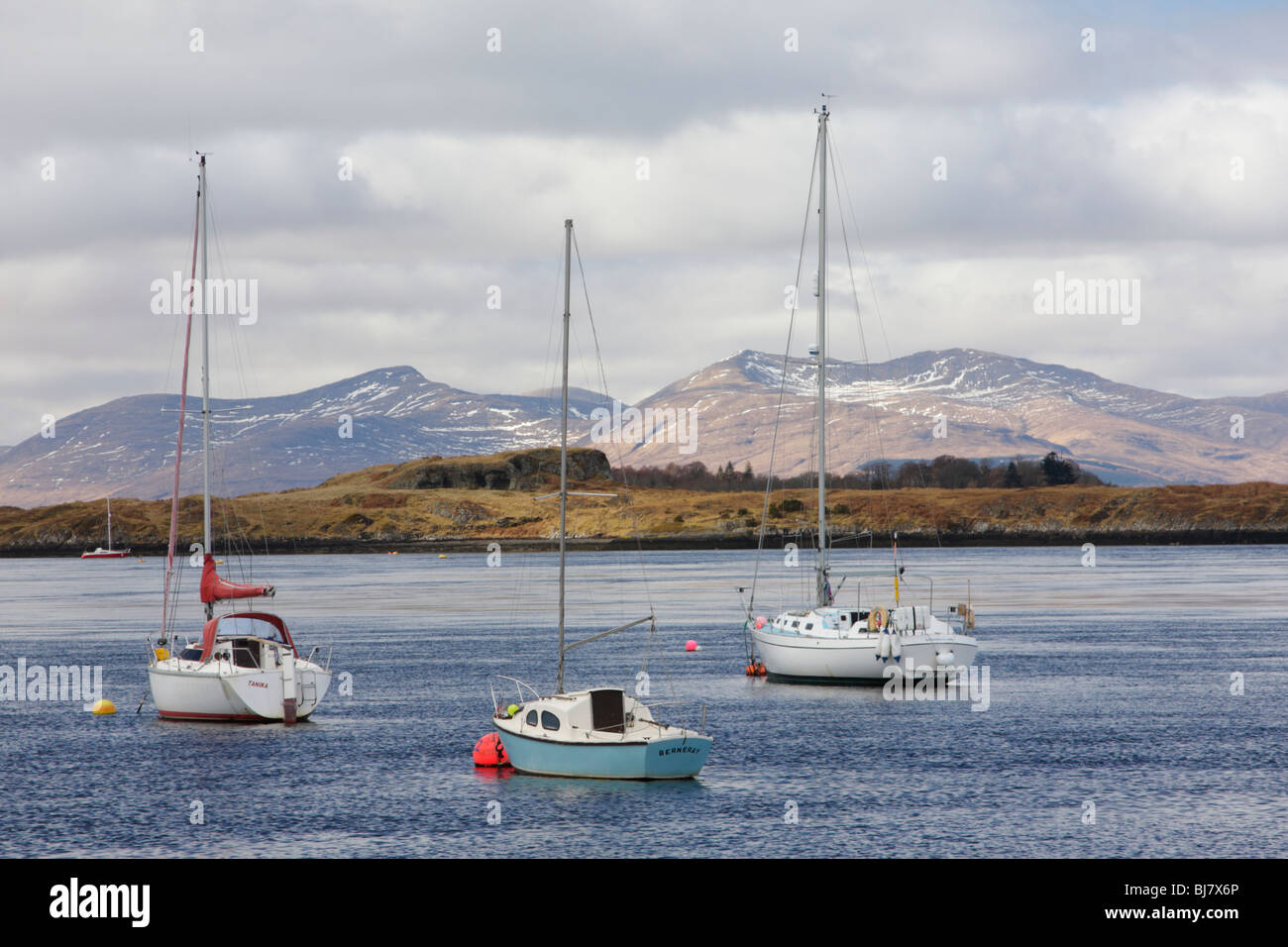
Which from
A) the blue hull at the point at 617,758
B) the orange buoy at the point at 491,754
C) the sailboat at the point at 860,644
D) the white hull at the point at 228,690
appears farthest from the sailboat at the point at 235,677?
the sailboat at the point at 860,644

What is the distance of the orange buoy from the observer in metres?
46.5

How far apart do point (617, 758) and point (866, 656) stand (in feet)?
78.1

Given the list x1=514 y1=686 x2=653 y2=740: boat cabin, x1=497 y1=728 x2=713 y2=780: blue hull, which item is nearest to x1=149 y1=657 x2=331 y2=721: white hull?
x1=497 y1=728 x2=713 y2=780: blue hull

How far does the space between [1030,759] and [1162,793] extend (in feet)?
21.6

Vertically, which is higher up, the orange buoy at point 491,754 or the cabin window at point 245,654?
the cabin window at point 245,654

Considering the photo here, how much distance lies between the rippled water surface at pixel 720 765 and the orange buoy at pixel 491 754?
0.54m

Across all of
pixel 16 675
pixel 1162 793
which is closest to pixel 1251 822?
pixel 1162 793

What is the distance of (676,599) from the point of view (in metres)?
137

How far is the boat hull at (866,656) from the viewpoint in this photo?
63625mm

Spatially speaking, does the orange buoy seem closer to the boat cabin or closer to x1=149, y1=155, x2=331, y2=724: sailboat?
the boat cabin

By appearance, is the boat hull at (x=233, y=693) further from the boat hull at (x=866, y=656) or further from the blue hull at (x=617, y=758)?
the boat hull at (x=866, y=656)

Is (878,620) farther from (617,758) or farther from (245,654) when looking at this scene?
(245,654)

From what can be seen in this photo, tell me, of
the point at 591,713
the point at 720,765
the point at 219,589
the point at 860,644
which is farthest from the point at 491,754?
the point at 860,644
